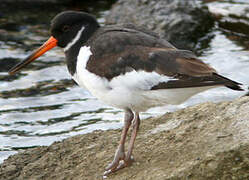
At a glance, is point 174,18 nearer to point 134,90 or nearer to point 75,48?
point 75,48

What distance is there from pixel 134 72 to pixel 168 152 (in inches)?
33.4

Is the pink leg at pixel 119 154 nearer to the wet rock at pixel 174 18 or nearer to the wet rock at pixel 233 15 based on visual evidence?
the wet rock at pixel 174 18

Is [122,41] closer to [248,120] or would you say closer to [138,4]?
[248,120]

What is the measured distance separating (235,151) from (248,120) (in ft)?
1.61

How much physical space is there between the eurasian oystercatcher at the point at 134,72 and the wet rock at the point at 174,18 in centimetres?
483

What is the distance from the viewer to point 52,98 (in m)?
8.05

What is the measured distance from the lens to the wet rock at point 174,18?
9633 mm

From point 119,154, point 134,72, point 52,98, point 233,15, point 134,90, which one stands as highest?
point 134,72

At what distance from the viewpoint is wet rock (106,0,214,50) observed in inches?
379

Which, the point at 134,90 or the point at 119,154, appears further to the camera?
the point at 119,154

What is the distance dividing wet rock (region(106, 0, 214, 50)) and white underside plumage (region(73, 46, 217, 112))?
5.16 metres

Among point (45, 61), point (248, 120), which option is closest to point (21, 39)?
point (45, 61)

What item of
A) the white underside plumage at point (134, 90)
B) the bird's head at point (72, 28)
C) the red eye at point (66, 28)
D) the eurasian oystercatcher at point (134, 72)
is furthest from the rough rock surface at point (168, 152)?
the red eye at point (66, 28)

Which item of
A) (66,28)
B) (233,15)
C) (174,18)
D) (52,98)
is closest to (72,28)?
(66,28)
